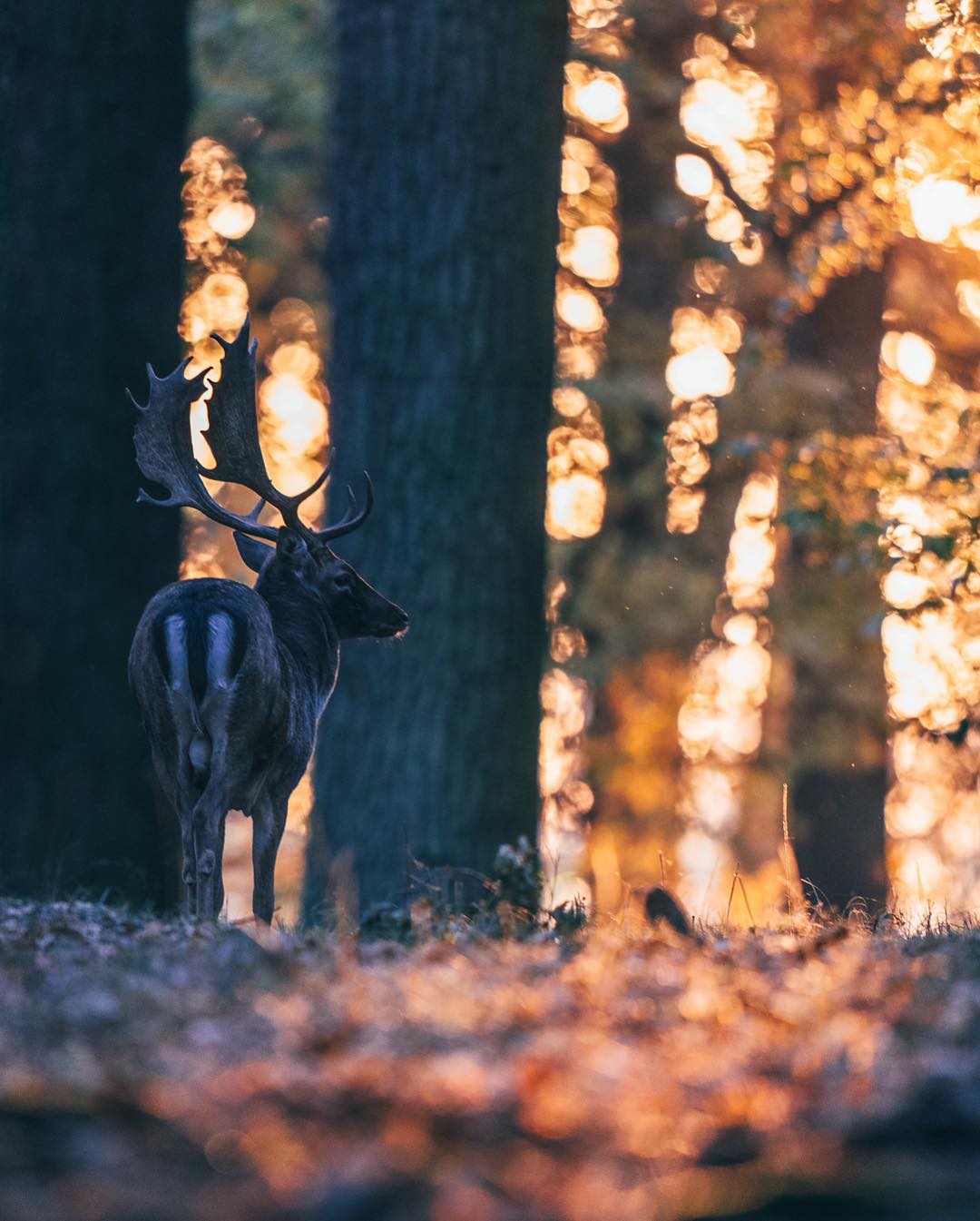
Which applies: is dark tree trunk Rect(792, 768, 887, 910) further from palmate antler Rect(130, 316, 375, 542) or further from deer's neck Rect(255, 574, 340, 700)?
palmate antler Rect(130, 316, 375, 542)

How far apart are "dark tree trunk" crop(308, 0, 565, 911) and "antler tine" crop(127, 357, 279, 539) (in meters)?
1.44

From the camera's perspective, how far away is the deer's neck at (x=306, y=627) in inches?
356

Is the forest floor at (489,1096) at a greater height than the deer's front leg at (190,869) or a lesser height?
greater

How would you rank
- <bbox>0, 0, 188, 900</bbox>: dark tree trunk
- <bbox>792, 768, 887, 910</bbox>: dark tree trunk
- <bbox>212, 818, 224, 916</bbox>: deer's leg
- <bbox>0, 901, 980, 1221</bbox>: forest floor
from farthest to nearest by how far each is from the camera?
<bbox>792, 768, 887, 910</bbox>: dark tree trunk < <bbox>0, 0, 188, 900</bbox>: dark tree trunk < <bbox>212, 818, 224, 916</bbox>: deer's leg < <bbox>0, 901, 980, 1221</bbox>: forest floor

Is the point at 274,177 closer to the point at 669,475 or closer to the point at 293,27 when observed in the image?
the point at 293,27

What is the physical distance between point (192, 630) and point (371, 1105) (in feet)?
14.9

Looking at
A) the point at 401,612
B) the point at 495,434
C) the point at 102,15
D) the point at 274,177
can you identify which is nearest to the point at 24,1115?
the point at 401,612

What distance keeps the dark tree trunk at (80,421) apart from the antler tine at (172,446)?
3.56ft

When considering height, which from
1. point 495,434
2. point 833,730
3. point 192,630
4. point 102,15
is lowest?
point 833,730

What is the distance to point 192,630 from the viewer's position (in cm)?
763

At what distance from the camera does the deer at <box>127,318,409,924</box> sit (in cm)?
774

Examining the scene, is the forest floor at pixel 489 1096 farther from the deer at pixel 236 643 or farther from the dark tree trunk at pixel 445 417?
the dark tree trunk at pixel 445 417

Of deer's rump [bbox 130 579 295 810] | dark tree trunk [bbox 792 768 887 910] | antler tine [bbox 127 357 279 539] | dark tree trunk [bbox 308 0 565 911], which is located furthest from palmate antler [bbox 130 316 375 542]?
dark tree trunk [bbox 792 768 887 910]

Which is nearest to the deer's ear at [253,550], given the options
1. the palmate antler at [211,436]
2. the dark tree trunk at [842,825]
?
the palmate antler at [211,436]
